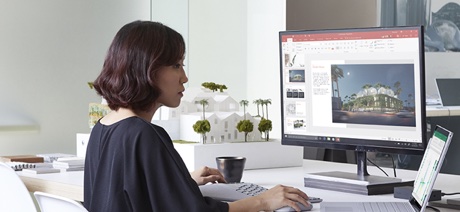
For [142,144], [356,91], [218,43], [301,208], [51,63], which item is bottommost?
[301,208]

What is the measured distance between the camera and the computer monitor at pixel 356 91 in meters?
2.32

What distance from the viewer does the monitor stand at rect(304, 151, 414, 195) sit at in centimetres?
234

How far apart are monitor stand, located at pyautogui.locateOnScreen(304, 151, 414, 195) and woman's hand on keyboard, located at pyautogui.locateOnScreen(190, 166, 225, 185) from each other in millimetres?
275

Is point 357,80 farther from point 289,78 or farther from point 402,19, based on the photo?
point 402,19

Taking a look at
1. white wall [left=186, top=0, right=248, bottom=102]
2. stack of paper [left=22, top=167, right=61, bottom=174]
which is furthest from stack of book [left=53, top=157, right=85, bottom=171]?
white wall [left=186, top=0, right=248, bottom=102]

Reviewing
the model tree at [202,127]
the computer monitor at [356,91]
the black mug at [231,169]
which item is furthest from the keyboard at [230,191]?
the model tree at [202,127]

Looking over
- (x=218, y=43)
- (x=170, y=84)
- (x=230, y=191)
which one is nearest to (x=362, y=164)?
(x=230, y=191)

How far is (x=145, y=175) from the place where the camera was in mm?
1821

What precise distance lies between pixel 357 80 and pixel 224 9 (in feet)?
9.90

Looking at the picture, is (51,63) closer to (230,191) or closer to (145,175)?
(230,191)

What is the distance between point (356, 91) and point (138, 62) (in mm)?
743

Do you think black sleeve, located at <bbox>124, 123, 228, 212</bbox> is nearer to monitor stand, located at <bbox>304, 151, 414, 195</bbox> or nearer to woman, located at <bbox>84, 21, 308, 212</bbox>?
woman, located at <bbox>84, 21, 308, 212</bbox>

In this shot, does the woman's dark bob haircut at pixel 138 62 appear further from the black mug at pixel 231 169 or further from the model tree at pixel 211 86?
the model tree at pixel 211 86

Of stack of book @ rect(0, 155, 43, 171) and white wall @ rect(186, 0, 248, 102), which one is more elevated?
white wall @ rect(186, 0, 248, 102)
